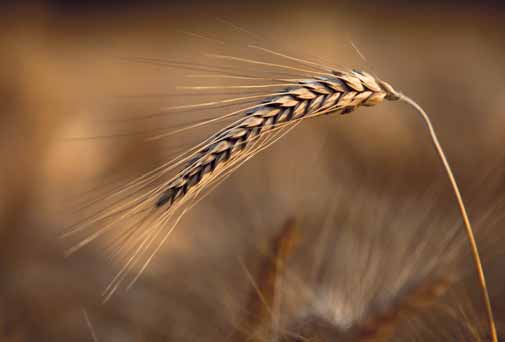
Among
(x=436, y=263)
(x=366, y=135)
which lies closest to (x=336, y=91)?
(x=436, y=263)

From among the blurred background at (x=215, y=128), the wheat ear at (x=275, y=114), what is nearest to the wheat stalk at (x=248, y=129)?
the wheat ear at (x=275, y=114)

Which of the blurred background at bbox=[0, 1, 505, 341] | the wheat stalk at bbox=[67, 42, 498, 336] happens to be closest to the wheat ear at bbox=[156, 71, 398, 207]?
the wheat stalk at bbox=[67, 42, 498, 336]

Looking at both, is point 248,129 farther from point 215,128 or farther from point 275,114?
point 215,128

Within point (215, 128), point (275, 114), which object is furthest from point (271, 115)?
point (215, 128)

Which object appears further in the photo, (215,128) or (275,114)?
(215,128)

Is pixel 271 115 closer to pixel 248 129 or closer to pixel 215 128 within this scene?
pixel 248 129

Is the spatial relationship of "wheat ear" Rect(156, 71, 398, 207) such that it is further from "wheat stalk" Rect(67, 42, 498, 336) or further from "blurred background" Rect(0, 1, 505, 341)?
"blurred background" Rect(0, 1, 505, 341)

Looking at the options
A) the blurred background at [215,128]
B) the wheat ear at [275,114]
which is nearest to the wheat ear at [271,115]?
the wheat ear at [275,114]

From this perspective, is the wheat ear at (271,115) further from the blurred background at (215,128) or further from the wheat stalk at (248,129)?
the blurred background at (215,128)

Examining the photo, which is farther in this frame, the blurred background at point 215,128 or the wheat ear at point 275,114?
the blurred background at point 215,128

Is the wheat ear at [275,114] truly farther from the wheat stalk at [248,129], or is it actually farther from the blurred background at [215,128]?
the blurred background at [215,128]
